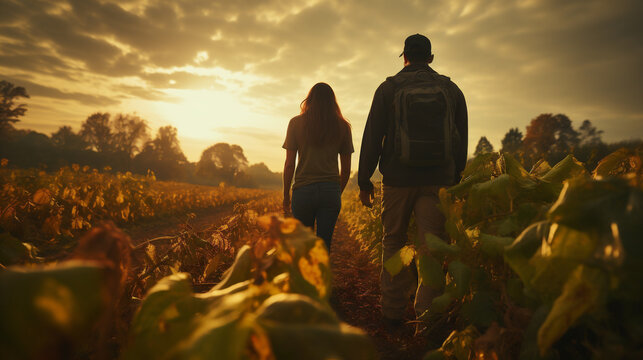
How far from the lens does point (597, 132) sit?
57094mm

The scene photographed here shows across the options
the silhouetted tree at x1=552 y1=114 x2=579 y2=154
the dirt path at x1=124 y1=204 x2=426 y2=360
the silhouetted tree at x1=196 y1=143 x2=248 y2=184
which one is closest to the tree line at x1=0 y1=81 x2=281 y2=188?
A: the silhouetted tree at x1=196 y1=143 x2=248 y2=184

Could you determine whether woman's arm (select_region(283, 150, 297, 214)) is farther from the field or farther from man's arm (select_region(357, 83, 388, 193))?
the field

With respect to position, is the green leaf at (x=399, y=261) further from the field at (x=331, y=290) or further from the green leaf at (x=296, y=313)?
the green leaf at (x=296, y=313)

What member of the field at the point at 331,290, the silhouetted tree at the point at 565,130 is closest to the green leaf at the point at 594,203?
the field at the point at 331,290

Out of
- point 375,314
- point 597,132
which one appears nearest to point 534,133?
point 597,132

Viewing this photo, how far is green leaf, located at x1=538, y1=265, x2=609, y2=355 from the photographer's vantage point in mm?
474

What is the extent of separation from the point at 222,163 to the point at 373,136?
210ft

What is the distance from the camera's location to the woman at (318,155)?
9.96 feet

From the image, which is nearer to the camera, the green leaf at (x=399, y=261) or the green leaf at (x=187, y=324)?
the green leaf at (x=187, y=324)

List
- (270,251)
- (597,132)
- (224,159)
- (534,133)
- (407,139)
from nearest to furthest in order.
Answer: (270,251)
(407,139)
(534,133)
(597,132)
(224,159)

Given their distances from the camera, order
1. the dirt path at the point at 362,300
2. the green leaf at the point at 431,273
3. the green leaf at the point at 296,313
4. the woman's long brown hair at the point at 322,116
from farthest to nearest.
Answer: the woman's long brown hair at the point at 322,116 < the dirt path at the point at 362,300 < the green leaf at the point at 431,273 < the green leaf at the point at 296,313

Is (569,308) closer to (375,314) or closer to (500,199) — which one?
(500,199)

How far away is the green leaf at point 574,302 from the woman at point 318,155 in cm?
258

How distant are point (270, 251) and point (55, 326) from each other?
0.40 meters
